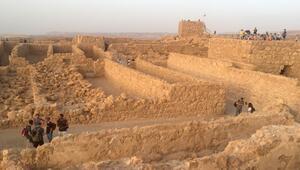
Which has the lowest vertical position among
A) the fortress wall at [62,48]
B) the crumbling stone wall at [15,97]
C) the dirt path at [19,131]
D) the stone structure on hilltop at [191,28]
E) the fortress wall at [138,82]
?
the dirt path at [19,131]

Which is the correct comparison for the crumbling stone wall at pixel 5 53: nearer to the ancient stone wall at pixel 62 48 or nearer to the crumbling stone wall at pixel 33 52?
the crumbling stone wall at pixel 33 52

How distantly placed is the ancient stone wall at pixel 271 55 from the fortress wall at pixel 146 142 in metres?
10.0

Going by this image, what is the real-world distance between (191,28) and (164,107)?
25.4m

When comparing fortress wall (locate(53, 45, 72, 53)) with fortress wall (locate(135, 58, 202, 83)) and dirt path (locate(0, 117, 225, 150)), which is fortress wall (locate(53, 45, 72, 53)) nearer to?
fortress wall (locate(135, 58, 202, 83))

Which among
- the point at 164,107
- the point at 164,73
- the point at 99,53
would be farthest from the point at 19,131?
the point at 99,53

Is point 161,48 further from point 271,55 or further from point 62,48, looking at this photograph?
point 271,55

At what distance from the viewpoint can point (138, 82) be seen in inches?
577

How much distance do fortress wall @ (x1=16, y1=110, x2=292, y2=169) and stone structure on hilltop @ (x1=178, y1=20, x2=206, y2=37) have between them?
2890 cm

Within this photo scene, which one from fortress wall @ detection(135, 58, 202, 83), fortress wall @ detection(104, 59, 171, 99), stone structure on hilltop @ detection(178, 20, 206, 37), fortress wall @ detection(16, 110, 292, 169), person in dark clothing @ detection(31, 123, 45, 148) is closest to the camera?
fortress wall @ detection(16, 110, 292, 169)

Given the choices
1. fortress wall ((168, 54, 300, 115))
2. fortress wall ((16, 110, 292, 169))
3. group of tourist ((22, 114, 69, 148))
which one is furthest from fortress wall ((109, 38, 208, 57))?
fortress wall ((16, 110, 292, 169))

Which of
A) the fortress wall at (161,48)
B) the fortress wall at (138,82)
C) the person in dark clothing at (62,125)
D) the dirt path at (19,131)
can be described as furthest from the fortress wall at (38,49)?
the person in dark clothing at (62,125)

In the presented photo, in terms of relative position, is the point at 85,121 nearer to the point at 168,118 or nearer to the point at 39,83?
the point at 168,118

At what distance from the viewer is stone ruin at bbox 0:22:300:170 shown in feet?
20.6

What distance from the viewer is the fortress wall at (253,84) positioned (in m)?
13.2
